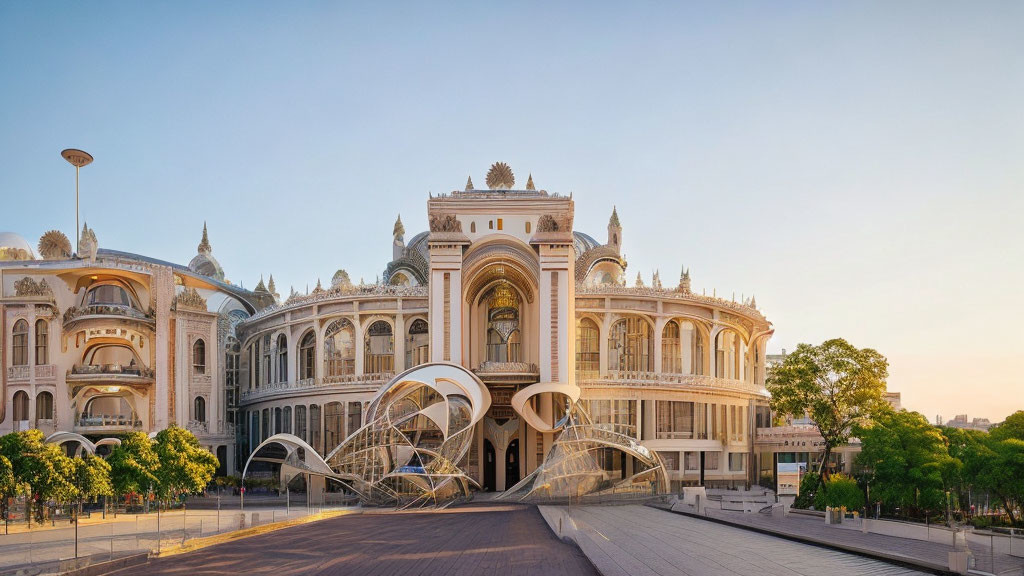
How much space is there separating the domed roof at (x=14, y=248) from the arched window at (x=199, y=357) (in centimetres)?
1646

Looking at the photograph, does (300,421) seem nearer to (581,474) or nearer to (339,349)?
(339,349)

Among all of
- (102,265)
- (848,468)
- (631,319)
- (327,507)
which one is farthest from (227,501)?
(848,468)

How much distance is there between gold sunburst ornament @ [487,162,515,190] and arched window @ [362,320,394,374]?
15018mm

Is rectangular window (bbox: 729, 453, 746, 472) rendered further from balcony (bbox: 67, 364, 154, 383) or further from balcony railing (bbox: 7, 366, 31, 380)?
balcony railing (bbox: 7, 366, 31, 380)

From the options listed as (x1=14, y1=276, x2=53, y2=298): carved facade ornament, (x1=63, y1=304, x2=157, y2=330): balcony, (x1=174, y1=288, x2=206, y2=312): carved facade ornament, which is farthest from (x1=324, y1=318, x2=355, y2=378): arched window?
(x1=14, y1=276, x2=53, y2=298): carved facade ornament

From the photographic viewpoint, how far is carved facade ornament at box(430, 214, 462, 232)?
2603 inches

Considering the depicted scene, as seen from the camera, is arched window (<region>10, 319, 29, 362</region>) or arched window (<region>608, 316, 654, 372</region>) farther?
arched window (<region>608, 316, 654, 372</region>)

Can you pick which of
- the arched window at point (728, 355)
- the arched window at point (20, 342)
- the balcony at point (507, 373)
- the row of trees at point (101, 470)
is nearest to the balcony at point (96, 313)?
the arched window at point (20, 342)

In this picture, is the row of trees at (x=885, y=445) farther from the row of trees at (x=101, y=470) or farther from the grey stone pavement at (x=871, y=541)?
the row of trees at (x=101, y=470)

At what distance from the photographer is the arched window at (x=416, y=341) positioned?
7350cm

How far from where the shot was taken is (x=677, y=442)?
72375mm

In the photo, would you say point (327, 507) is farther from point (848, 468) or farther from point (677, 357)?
point (848, 468)

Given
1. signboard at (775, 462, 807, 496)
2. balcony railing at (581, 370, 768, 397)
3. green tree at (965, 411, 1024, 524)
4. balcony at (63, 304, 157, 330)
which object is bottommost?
signboard at (775, 462, 807, 496)

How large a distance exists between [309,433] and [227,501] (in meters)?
15.6
